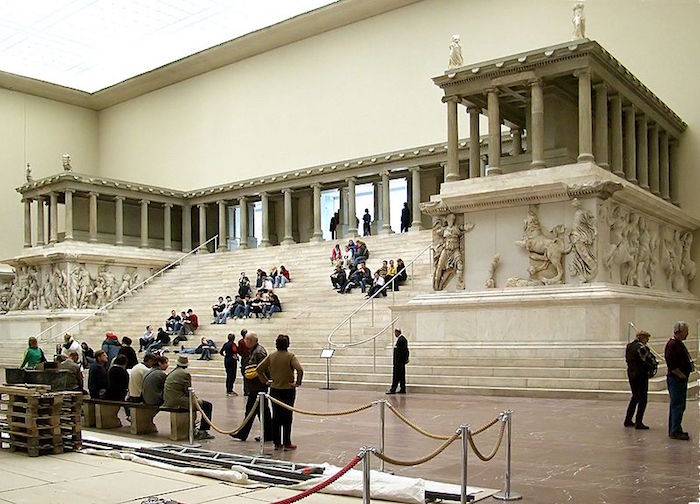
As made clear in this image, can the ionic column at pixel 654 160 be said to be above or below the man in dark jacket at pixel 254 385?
above

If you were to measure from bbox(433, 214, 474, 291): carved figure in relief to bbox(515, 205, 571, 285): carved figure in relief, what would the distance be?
1.69 meters

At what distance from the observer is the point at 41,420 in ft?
34.6

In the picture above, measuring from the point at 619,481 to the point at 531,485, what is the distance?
90 cm

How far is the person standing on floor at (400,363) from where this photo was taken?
17.0 meters

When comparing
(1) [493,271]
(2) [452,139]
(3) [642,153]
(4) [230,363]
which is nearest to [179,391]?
(4) [230,363]

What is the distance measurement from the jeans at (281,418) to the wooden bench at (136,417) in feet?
4.93

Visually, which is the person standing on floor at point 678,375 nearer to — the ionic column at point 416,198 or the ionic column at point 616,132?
the ionic column at point 616,132

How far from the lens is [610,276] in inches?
769

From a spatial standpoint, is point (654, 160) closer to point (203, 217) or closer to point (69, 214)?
point (203, 217)

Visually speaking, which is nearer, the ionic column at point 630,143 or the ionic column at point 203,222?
the ionic column at point 630,143

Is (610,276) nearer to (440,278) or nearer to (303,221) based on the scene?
(440,278)

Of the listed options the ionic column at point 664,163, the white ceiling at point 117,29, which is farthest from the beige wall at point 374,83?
the white ceiling at point 117,29

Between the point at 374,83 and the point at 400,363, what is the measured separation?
80.4 ft

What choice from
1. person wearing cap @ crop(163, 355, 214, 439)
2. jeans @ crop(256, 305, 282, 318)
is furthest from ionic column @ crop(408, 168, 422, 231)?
Result: person wearing cap @ crop(163, 355, 214, 439)
